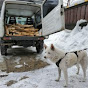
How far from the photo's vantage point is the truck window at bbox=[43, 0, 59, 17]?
634cm

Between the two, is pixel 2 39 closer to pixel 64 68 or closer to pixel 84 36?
pixel 64 68

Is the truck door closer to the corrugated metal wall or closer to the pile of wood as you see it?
the pile of wood

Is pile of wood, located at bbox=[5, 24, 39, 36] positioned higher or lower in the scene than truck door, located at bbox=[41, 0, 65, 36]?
lower

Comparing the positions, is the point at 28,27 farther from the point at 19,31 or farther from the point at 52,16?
the point at 52,16

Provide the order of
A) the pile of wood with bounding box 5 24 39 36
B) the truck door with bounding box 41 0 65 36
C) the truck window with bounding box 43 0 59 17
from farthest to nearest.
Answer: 1. the pile of wood with bounding box 5 24 39 36
2. the truck window with bounding box 43 0 59 17
3. the truck door with bounding box 41 0 65 36

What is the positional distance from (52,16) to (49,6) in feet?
2.34

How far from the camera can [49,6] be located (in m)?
6.82

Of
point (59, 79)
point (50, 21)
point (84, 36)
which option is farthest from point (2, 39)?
point (84, 36)

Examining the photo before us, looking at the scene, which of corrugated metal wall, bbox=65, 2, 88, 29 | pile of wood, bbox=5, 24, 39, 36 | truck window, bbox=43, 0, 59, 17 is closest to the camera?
truck window, bbox=43, 0, 59, 17

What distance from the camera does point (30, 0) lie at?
800 centimetres

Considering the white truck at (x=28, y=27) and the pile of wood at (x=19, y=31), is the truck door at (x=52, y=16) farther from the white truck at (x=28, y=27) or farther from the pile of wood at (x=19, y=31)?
the pile of wood at (x=19, y=31)

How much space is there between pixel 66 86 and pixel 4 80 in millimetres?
1935

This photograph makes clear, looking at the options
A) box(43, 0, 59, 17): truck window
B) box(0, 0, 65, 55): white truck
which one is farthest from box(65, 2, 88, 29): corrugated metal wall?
box(43, 0, 59, 17): truck window

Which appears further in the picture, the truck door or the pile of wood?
the pile of wood
